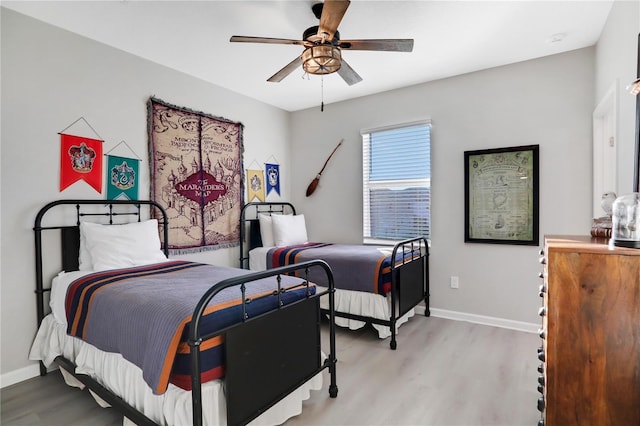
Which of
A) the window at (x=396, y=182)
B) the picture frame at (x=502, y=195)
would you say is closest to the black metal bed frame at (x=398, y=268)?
the window at (x=396, y=182)

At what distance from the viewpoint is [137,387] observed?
5.60 ft

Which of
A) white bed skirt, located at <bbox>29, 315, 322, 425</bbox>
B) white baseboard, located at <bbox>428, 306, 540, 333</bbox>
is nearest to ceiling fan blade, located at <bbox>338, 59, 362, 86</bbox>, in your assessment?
white bed skirt, located at <bbox>29, 315, 322, 425</bbox>

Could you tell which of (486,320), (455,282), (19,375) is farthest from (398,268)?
(19,375)

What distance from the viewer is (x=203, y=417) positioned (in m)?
1.50

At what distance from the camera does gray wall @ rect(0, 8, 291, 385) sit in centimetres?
234

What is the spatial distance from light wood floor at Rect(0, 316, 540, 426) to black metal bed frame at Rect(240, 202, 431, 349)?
250 mm

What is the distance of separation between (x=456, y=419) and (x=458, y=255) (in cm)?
194

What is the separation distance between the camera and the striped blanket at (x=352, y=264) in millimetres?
2969

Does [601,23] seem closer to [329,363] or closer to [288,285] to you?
[288,285]

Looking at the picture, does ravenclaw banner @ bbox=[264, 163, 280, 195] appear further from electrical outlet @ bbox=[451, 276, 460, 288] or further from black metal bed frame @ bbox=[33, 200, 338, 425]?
black metal bed frame @ bbox=[33, 200, 338, 425]

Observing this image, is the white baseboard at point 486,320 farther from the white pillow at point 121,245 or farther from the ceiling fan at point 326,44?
the white pillow at point 121,245

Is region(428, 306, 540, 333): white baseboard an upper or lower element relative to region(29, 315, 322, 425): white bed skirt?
lower

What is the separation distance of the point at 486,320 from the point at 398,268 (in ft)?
4.00

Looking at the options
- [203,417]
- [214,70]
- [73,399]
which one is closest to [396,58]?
[214,70]
